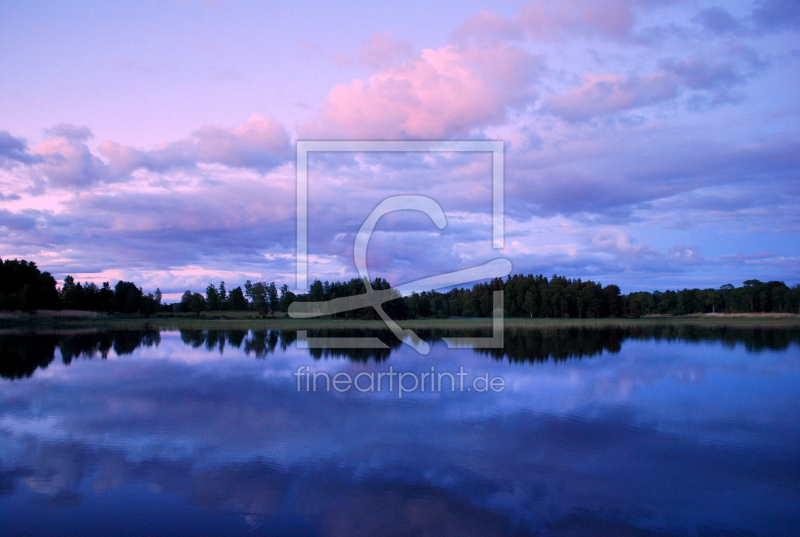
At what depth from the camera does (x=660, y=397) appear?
66.8ft

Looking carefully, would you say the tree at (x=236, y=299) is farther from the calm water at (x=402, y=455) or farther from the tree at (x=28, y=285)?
the calm water at (x=402, y=455)

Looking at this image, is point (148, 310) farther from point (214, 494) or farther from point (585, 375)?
point (214, 494)

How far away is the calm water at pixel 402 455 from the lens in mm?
9242

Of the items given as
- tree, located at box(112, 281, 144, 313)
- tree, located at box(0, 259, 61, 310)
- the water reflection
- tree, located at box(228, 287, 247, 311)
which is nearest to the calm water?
the water reflection

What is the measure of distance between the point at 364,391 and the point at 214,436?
24.1ft

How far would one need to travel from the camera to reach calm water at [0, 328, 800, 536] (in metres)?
9.24

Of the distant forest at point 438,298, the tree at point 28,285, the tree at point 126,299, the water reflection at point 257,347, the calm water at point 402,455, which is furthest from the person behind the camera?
the tree at point 126,299

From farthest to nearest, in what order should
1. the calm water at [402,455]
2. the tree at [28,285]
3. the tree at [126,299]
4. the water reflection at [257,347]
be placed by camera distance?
1. the tree at [126,299]
2. the tree at [28,285]
3. the water reflection at [257,347]
4. the calm water at [402,455]

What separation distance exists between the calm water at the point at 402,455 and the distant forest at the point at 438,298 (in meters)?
62.3

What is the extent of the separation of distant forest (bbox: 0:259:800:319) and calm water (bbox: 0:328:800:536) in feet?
204

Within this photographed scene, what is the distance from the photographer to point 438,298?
116m

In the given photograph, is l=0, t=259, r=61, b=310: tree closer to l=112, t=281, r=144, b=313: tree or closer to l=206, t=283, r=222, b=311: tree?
l=112, t=281, r=144, b=313: tree

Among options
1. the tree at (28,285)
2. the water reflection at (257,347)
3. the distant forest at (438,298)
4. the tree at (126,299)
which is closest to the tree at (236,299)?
the distant forest at (438,298)

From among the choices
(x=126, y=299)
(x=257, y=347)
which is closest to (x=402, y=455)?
(x=257, y=347)
